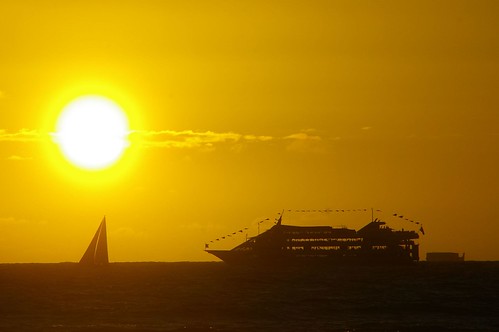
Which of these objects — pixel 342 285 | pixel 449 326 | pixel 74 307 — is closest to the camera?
pixel 449 326

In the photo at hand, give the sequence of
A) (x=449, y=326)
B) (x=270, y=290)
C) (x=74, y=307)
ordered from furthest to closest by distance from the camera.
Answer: (x=270, y=290), (x=74, y=307), (x=449, y=326)

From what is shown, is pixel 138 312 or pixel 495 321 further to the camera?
pixel 138 312

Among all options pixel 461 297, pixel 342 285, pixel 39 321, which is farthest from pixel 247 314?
pixel 342 285

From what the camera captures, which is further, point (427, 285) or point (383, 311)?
point (427, 285)

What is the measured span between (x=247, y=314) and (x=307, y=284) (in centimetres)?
5446

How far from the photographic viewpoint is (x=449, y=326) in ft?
270

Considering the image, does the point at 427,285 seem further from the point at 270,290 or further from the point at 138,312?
the point at 138,312

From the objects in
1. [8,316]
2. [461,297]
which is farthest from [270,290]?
[8,316]

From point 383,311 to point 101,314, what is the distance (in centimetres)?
2828

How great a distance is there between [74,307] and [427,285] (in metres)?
62.3

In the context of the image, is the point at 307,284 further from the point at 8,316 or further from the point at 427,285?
the point at 8,316

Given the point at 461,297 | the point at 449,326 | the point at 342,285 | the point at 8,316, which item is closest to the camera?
the point at 449,326

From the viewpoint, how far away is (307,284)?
148 metres

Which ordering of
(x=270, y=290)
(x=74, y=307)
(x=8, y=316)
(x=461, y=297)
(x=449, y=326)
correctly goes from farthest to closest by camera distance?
(x=270, y=290) < (x=461, y=297) < (x=74, y=307) < (x=8, y=316) < (x=449, y=326)
